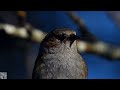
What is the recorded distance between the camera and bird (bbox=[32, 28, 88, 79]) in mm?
4594

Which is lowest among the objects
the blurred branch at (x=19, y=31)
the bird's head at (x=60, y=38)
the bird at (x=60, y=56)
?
the bird at (x=60, y=56)

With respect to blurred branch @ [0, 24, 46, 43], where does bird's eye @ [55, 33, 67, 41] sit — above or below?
below

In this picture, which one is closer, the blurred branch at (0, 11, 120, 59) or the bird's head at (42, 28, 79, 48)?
the bird's head at (42, 28, 79, 48)

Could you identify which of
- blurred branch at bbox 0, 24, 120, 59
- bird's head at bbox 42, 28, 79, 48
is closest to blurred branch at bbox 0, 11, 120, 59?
blurred branch at bbox 0, 24, 120, 59

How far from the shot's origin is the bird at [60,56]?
4.59 metres

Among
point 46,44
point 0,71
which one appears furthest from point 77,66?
point 0,71

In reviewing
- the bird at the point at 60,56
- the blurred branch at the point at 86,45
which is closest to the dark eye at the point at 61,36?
the bird at the point at 60,56

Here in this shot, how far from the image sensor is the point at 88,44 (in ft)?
16.4

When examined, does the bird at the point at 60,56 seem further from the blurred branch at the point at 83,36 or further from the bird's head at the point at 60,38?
the blurred branch at the point at 83,36

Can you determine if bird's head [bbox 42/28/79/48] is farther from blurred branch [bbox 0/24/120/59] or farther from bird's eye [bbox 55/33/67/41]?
blurred branch [bbox 0/24/120/59]

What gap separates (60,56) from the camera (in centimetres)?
461

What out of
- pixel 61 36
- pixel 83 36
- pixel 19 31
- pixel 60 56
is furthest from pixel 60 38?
pixel 19 31

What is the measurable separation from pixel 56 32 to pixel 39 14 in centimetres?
35
